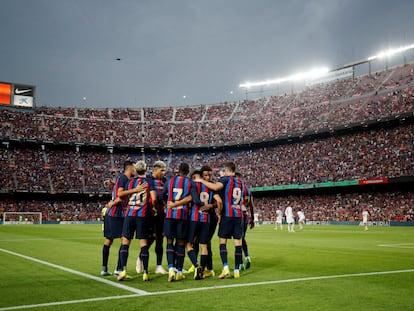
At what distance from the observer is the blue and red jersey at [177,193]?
29.5 feet

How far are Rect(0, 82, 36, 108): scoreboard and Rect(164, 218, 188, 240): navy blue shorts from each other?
48.8 m

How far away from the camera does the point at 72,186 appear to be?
6456 cm

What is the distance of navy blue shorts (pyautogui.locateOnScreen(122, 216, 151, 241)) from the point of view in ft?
29.3

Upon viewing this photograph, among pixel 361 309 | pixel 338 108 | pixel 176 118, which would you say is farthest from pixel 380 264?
pixel 176 118

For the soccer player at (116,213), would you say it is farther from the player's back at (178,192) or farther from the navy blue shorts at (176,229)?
the navy blue shorts at (176,229)

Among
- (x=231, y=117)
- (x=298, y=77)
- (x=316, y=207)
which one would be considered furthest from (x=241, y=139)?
(x=316, y=207)

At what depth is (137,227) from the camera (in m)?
8.96

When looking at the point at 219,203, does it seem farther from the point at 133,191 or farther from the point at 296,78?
the point at 296,78

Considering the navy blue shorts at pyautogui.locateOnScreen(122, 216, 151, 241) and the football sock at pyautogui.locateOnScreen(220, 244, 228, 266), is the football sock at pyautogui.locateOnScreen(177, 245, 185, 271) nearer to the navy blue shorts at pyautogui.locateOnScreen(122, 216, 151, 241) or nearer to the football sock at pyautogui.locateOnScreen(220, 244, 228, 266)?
the navy blue shorts at pyautogui.locateOnScreen(122, 216, 151, 241)

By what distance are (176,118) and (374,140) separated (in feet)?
123

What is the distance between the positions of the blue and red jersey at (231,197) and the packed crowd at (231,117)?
44.7 metres

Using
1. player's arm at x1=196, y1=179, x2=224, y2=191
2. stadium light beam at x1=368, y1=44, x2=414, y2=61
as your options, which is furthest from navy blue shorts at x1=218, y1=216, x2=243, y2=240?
stadium light beam at x1=368, y1=44, x2=414, y2=61

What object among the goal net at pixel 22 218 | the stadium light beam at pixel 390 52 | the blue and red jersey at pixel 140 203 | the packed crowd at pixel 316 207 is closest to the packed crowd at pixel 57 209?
the packed crowd at pixel 316 207

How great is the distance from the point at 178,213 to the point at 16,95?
167 ft
